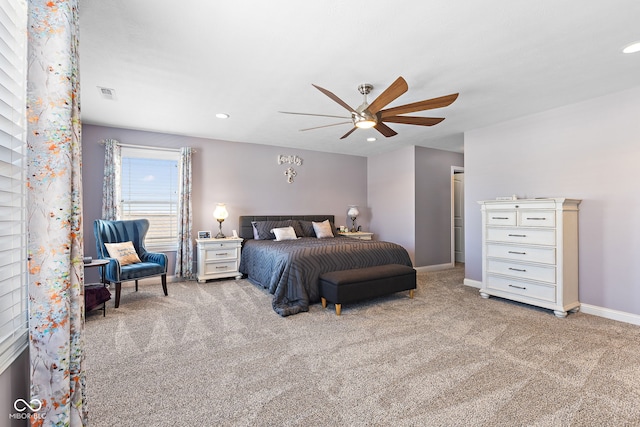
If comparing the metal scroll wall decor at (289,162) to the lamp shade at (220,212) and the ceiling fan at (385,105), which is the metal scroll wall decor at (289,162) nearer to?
the lamp shade at (220,212)

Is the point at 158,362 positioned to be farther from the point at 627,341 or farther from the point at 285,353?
the point at 627,341

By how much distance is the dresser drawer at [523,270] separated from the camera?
3439mm

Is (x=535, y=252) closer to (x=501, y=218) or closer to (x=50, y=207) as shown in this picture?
(x=501, y=218)

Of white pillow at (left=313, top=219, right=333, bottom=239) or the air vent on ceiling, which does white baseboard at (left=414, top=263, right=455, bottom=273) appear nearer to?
white pillow at (left=313, top=219, right=333, bottom=239)

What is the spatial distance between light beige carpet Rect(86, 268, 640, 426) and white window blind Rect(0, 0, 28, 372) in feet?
3.14

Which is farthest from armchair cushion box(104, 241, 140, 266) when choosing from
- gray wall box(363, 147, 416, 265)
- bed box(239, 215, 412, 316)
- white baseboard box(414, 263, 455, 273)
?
white baseboard box(414, 263, 455, 273)

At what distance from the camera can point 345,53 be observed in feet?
8.24

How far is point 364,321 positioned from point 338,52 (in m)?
2.65

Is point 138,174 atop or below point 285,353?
atop

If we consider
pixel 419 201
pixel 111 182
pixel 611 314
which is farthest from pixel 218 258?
pixel 611 314

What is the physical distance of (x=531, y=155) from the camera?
404 centimetres

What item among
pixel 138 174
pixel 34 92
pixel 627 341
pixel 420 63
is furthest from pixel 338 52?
pixel 138 174

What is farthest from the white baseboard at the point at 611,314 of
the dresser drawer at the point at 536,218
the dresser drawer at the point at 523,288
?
the dresser drawer at the point at 536,218

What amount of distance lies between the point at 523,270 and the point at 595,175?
138 cm
